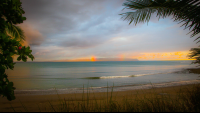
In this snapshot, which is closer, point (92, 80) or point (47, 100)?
point (47, 100)

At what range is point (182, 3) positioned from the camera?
3.17 m

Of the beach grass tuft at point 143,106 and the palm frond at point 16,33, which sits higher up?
the palm frond at point 16,33

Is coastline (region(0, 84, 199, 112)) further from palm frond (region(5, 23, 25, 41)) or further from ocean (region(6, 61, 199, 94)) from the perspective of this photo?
palm frond (region(5, 23, 25, 41))

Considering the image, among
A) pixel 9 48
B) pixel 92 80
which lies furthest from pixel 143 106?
pixel 92 80

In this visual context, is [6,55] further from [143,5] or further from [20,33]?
[20,33]

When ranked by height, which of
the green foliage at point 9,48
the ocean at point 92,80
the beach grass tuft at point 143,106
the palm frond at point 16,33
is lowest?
the ocean at point 92,80

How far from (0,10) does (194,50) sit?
6298 mm

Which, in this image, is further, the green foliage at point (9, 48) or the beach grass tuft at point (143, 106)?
the beach grass tuft at point (143, 106)

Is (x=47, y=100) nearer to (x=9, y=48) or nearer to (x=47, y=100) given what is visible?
(x=47, y=100)

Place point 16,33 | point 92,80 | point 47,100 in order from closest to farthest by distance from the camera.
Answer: point 47,100
point 16,33
point 92,80

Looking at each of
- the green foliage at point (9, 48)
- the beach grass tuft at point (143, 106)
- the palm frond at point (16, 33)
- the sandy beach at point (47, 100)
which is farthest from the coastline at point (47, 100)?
the palm frond at point (16, 33)

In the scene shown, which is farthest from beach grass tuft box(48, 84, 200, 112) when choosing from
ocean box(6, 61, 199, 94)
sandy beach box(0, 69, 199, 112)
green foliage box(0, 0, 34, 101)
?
green foliage box(0, 0, 34, 101)

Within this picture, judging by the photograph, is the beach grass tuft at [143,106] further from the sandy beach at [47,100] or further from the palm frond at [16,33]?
the palm frond at [16,33]

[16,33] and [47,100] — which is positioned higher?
[16,33]
